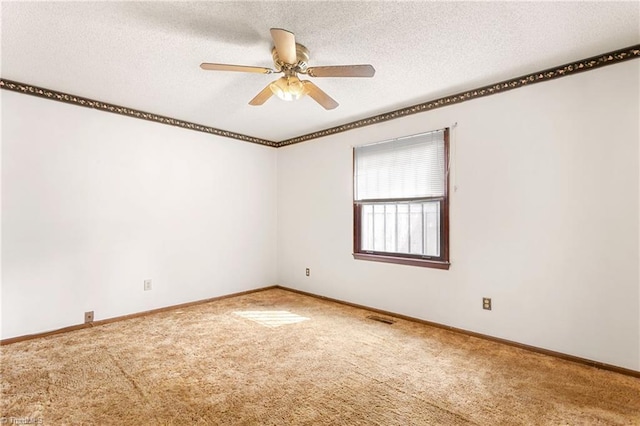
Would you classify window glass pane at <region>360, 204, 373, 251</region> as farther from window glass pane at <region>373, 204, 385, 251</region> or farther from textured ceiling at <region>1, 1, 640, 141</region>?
textured ceiling at <region>1, 1, 640, 141</region>

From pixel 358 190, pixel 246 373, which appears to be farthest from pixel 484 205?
pixel 246 373

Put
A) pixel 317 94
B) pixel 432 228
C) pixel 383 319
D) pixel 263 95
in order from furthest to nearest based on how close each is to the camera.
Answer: pixel 383 319 < pixel 432 228 < pixel 263 95 < pixel 317 94

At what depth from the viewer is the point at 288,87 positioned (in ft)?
7.59

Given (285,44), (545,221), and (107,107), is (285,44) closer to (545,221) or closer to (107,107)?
(545,221)

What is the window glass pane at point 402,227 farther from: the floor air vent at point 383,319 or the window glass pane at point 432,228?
the floor air vent at point 383,319

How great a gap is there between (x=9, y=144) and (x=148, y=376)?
2540mm

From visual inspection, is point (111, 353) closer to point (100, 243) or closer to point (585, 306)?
point (100, 243)

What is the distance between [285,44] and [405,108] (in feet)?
6.92

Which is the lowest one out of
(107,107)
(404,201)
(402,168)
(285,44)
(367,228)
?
(367,228)

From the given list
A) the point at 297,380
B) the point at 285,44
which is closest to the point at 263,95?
the point at 285,44

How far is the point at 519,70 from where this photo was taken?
8.89 ft

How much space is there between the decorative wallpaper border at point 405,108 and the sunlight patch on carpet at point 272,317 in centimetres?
251

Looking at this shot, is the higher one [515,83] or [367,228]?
[515,83]

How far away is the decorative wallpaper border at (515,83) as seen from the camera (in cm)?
240
